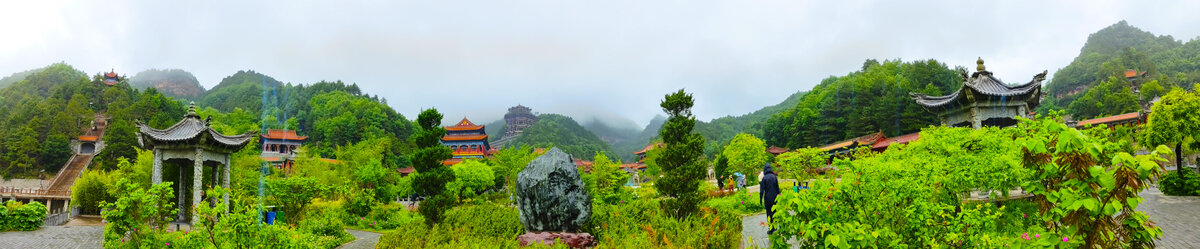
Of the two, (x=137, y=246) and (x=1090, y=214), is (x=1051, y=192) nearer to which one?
(x=1090, y=214)

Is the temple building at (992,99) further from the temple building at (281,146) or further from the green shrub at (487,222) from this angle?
the temple building at (281,146)

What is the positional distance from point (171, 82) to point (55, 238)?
103930mm

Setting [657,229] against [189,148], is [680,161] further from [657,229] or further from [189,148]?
[189,148]

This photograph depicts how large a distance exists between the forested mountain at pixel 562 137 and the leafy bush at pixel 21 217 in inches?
2088

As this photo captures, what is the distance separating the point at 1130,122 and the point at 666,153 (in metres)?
42.2

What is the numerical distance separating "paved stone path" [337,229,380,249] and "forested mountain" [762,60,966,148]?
36.1m

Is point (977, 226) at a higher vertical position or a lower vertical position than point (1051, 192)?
lower

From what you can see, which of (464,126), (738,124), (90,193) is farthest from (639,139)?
(90,193)

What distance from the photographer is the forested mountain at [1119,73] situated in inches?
1791

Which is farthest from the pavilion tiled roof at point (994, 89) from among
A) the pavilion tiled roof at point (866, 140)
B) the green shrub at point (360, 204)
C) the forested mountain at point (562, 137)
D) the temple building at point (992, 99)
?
the forested mountain at point (562, 137)

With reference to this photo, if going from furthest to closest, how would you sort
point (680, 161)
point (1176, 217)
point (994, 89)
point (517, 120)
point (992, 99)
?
1. point (517, 120)
2. point (994, 89)
3. point (992, 99)
4. point (680, 161)
5. point (1176, 217)

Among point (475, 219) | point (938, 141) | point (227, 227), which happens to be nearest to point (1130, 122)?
point (938, 141)

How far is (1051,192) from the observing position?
121 inches

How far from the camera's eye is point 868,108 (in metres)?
43.5
